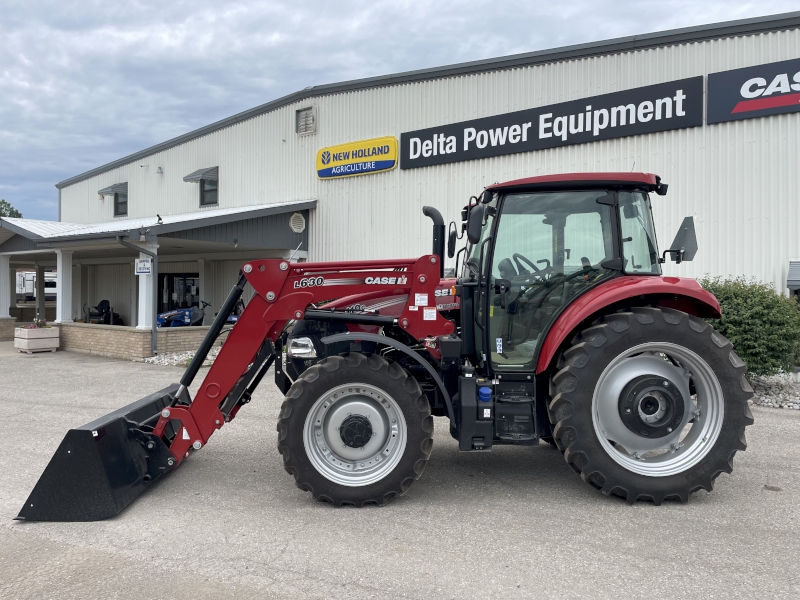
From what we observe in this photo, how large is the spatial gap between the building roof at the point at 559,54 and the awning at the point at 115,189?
7.86m

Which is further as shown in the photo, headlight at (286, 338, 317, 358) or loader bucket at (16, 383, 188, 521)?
headlight at (286, 338, 317, 358)

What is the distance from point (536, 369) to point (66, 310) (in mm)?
15332

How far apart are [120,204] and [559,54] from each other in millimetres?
19544

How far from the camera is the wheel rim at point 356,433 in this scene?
4.39m

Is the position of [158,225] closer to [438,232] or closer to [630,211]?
[438,232]

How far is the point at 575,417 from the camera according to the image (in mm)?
4324

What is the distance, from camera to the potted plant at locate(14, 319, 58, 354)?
1495cm

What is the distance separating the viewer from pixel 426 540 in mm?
3797

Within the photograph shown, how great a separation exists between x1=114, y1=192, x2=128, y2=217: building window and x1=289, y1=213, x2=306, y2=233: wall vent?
1170 centimetres

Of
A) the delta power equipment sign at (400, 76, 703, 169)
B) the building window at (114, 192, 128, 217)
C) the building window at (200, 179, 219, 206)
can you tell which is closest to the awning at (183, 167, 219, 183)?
the building window at (200, 179, 219, 206)

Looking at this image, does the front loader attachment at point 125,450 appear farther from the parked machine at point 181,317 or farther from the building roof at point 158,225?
the parked machine at point 181,317

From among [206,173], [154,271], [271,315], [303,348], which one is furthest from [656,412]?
[206,173]

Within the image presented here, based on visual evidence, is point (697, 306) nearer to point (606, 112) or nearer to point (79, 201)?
point (606, 112)

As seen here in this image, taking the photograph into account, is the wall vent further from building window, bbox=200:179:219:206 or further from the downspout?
building window, bbox=200:179:219:206
